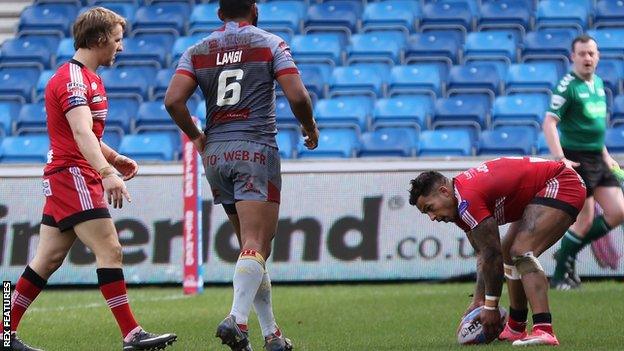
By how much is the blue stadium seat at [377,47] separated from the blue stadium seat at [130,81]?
2.74 m

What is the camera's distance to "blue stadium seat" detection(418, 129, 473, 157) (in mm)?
15852

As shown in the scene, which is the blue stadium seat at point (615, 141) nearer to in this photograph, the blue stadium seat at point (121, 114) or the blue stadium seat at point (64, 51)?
the blue stadium seat at point (121, 114)

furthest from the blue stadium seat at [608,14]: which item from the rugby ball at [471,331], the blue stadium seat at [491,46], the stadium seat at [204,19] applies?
the rugby ball at [471,331]

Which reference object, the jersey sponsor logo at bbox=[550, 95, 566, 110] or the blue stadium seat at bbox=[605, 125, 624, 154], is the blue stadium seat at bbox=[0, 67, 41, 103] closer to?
the blue stadium seat at bbox=[605, 125, 624, 154]

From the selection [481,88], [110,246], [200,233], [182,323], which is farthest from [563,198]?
[481,88]

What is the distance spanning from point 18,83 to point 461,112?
6.28 m

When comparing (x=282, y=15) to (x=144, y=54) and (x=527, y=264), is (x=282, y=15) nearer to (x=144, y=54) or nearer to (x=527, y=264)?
(x=144, y=54)

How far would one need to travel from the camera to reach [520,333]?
8.23 metres

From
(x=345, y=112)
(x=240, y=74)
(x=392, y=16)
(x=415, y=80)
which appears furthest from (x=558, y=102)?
(x=392, y=16)

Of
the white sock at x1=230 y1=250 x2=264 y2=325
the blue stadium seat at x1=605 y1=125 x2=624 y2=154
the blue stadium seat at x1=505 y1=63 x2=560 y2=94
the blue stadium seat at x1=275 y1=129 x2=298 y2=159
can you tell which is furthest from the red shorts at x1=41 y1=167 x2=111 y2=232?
the blue stadium seat at x1=505 y1=63 x2=560 y2=94

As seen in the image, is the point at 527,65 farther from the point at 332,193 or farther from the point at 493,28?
the point at 332,193

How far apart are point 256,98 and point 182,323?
10.9ft

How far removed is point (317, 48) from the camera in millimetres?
18469

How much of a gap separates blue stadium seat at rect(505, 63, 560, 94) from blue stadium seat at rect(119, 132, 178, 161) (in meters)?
4.29
